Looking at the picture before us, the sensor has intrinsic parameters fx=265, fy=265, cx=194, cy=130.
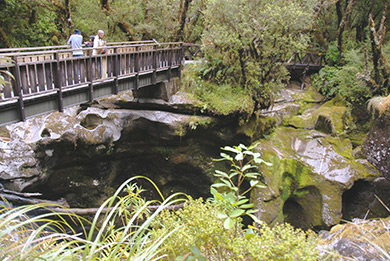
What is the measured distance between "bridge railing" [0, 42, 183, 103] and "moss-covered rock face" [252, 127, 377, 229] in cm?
598

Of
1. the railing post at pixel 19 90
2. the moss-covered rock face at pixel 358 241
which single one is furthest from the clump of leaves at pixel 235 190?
the railing post at pixel 19 90

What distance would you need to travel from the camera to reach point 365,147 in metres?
11.2

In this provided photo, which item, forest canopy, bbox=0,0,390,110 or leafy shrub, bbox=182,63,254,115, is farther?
leafy shrub, bbox=182,63,254,115

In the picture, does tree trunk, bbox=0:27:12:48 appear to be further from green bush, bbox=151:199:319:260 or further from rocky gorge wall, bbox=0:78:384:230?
green bush, bbox=151:199:319:260

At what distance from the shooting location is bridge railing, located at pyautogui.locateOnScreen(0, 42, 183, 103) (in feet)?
19.1

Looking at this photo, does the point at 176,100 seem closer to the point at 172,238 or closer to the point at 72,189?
the point at 72,189

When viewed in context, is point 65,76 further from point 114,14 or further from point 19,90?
point 114,14

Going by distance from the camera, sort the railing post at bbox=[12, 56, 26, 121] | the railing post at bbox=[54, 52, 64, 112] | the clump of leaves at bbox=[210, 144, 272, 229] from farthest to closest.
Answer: the railing post at bbox=[54, 52, 64, 112] → the railing post at bbox=[12, 56, 26, 121] → the clump of leaves at bbox=[210, 144, 272, 229]

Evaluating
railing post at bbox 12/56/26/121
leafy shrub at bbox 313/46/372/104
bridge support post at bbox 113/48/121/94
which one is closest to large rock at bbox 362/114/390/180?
leafy shrub at bbox 313/46/372/104

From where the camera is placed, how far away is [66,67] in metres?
6.96

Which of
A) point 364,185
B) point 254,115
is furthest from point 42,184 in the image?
point 364,185

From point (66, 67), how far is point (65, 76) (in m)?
0.24

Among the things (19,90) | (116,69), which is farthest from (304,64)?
(19,90)

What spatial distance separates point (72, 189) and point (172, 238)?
32.9ft
